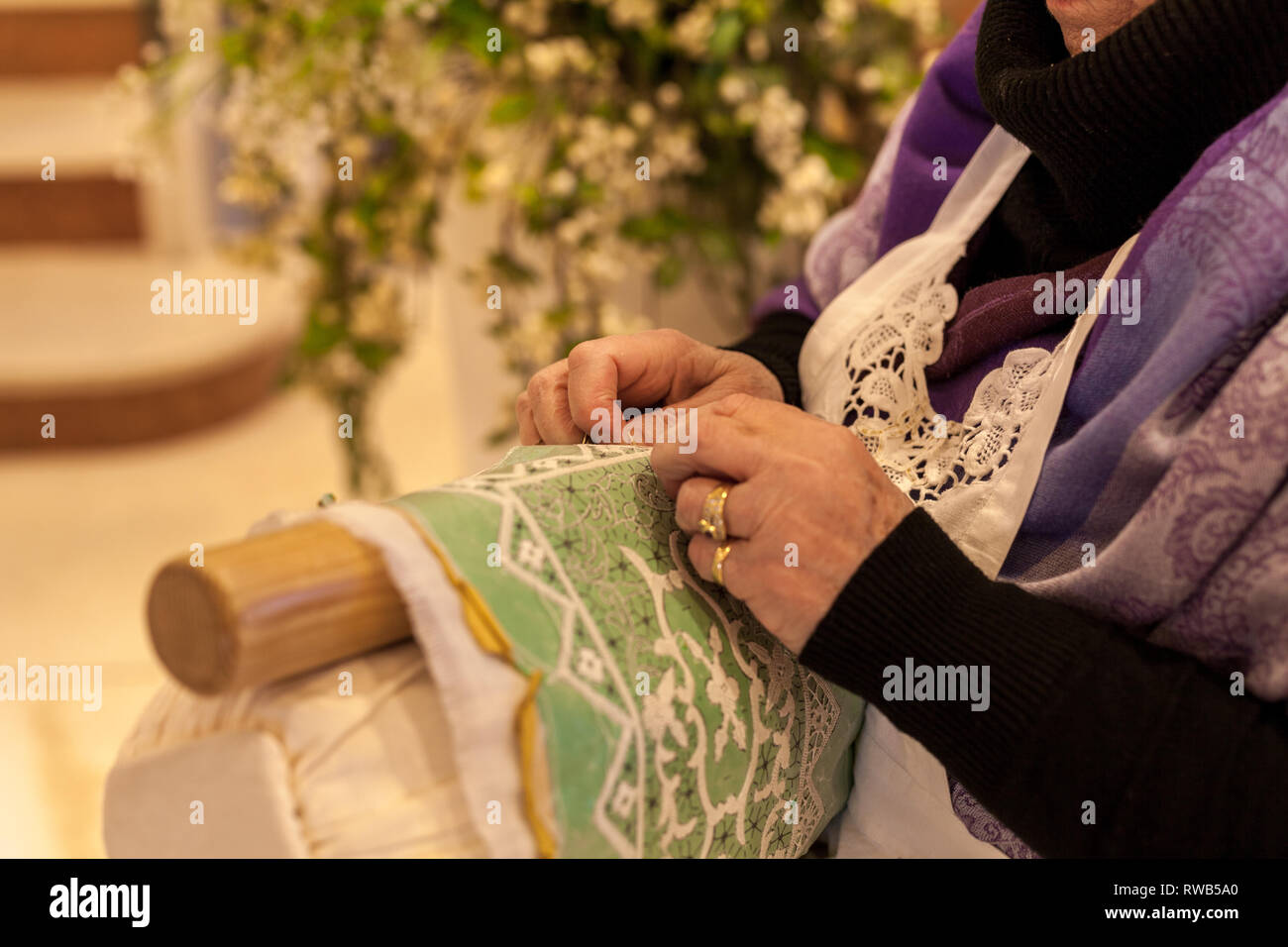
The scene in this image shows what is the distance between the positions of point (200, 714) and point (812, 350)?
20.6 inches

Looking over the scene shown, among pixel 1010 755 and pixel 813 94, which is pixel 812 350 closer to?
pixel 1010 755

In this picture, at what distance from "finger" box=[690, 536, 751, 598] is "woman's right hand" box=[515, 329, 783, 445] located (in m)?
0.15

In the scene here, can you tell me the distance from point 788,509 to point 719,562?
5 centimetres

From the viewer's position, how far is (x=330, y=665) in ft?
1.55

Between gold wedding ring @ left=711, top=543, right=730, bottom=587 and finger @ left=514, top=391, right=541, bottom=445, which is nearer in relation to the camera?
gold wedding ring @ left=711, top=543, right=730, bottom=587

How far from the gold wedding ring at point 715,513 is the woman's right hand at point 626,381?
0.15 m

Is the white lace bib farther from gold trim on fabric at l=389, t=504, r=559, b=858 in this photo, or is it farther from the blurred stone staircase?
the blurred stone staircase

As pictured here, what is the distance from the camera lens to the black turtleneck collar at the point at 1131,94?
21.4 inches

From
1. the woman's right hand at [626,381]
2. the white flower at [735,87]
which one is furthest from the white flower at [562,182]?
the woman's right hand at [626,381]

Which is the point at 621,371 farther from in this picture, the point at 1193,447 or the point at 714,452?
the point at 1193,447

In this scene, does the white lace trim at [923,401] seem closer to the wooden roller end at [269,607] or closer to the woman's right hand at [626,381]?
the woman's right hand at [626,381]

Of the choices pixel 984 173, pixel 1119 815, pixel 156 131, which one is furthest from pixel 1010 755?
pixel 156 131

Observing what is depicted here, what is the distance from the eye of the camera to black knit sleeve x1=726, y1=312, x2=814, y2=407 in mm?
830

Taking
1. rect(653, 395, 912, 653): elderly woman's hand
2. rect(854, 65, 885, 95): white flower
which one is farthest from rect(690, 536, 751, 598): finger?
rect(854, 65, 885, 95): white flower
